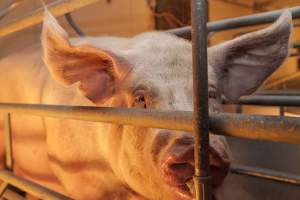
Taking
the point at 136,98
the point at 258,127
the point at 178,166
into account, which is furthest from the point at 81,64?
the point at 258,127

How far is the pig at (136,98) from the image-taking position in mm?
1096

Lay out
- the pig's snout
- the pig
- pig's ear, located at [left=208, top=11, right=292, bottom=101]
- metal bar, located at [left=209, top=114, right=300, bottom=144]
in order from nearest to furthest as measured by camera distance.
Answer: metal bar, located at [left=209, top=114, right=300, bottom=144], the pig's snout, the pig, pig's ear, located at [left=208, top=11, right=292, bottom=101]

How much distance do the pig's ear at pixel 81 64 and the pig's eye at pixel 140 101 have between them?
0.46 feet

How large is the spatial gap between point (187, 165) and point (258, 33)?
50 centimetres

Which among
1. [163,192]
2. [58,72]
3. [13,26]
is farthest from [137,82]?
[13,26]

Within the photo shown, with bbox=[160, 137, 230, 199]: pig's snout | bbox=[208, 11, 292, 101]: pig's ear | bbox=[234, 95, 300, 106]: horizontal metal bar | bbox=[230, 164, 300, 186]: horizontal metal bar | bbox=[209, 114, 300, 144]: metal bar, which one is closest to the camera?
bbox=[209, 114, 300, 144]: metal bar

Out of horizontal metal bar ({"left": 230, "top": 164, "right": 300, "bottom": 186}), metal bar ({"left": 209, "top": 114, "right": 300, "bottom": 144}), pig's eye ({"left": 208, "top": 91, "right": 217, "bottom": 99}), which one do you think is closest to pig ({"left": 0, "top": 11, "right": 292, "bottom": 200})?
pig's eye ({"left": 208, "top": 91, "right": 217, "bottom": 99})

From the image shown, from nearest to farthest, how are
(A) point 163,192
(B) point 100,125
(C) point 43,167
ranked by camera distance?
(A) point 163,192, (B) point 100,125, (C) point 43,167

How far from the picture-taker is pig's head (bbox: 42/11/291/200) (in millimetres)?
1058

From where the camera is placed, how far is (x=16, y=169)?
7.30 feet

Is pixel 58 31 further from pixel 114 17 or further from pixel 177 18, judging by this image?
pixel 177 18

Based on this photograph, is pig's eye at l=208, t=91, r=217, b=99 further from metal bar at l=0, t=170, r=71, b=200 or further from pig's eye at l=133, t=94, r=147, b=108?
metal bar at l=0, t=170, r=71, b=200

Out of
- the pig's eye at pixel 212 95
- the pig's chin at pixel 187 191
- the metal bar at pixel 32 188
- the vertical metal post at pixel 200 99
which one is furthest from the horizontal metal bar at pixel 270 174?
the vertical metal post at pixel 200 99

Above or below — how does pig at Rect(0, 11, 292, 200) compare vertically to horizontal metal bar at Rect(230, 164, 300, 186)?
above
